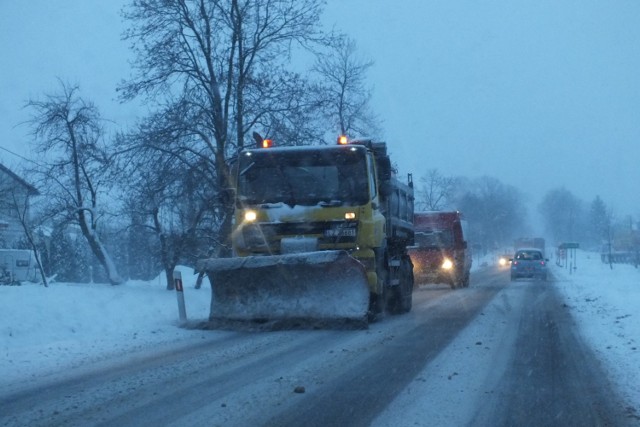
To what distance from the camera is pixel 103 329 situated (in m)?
12.8

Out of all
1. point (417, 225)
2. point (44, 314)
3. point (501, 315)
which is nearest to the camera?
point (44, 314)

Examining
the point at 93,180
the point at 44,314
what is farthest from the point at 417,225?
the point at 44,314

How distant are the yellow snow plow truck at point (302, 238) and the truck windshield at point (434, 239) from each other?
47.5 feet

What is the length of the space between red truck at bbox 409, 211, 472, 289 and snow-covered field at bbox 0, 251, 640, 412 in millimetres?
10353

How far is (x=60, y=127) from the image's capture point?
69.4 ft

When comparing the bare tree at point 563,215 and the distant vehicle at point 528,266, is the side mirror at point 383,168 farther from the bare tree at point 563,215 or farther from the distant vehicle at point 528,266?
the bare tree at point 563,215

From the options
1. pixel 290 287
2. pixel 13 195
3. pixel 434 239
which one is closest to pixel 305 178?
pixel 290 287

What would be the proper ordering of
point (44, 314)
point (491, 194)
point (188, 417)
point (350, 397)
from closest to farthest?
point (188, 417) < point (350, 397) < point (44, 314) < point (491, 194)

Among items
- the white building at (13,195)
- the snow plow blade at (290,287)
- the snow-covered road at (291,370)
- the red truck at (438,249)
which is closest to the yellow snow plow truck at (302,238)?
the snow plow blade at (290,287)

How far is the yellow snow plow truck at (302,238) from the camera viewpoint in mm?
12695

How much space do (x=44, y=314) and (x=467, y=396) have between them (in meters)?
Answer: 8.09

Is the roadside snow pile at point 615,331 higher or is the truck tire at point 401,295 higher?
the truck tire at point 401,295

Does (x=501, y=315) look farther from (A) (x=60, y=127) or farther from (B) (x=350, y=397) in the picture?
(A) (x=60, y=127)

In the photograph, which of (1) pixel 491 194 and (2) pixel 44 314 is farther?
(1) pixel 491 194
